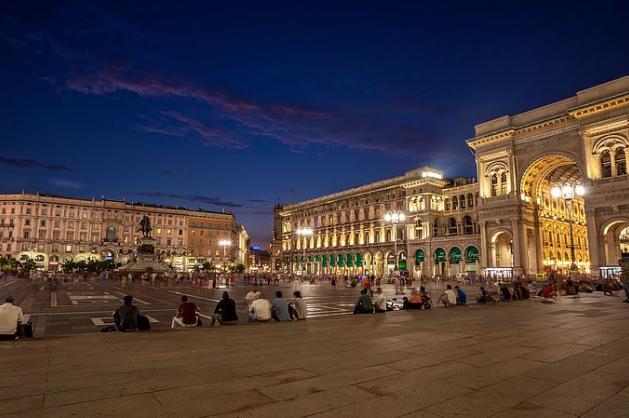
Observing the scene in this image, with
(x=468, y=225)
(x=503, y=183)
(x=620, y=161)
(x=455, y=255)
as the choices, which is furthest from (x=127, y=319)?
(x=468, y=225)

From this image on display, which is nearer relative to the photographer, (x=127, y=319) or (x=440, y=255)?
(x=127, y=319)

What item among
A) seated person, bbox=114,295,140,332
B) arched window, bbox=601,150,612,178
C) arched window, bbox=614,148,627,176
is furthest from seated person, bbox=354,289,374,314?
arched window, bbox=601,150,612,178

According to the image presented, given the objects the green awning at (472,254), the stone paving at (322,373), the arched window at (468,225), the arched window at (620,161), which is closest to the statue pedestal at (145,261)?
the green awning at (472,254)

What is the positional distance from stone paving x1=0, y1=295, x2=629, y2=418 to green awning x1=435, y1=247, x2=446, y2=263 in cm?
5899

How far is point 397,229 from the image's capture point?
77.1 meters

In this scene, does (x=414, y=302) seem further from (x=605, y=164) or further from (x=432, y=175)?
(x=432, y=175)

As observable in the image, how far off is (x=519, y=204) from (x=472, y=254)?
14.7 meters

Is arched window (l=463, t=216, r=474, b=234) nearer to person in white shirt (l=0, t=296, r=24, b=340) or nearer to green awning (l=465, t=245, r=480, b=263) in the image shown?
green awning (l=465, t=245, r=480, b=263)

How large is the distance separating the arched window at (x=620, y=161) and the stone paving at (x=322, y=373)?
40.6 metres

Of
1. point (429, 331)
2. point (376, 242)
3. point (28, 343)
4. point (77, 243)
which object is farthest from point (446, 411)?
point (77, 243)

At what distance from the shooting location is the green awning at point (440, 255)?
68375mm

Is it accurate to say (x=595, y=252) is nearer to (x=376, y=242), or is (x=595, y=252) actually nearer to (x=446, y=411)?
(x=376, y=242)

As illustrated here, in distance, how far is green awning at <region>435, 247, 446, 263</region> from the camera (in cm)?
6838

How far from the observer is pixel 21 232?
103 m
